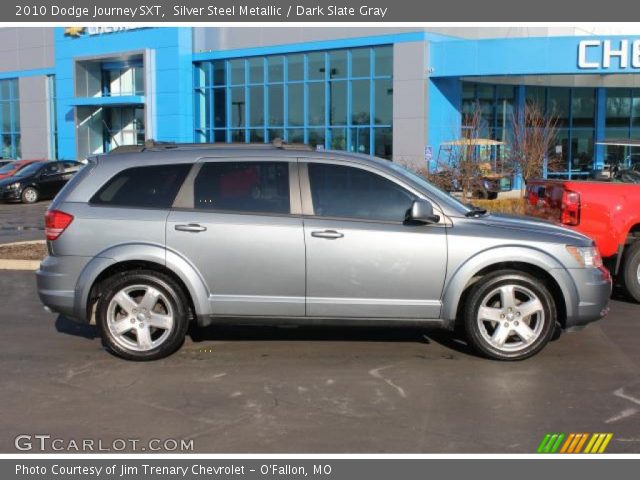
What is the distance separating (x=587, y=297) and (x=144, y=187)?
3876 mm

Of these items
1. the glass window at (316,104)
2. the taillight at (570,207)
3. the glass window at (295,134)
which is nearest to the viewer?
the taillight at (570,207)

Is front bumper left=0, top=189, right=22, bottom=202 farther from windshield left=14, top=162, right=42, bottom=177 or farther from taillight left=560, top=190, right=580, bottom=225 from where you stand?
taillight left=560, top=190, right=580, bottom=225

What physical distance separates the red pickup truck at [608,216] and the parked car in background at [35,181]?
2026cm

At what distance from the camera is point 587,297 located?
6.30 meters

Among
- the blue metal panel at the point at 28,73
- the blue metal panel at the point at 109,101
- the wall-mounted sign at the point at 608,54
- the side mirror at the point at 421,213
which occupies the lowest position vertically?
the side mirror at the point at 421,213

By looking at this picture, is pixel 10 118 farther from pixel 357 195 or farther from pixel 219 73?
pixel 357 195

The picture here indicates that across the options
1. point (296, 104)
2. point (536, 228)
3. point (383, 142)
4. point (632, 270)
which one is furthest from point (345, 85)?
point (536, 228)

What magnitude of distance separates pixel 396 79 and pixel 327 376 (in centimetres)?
2297

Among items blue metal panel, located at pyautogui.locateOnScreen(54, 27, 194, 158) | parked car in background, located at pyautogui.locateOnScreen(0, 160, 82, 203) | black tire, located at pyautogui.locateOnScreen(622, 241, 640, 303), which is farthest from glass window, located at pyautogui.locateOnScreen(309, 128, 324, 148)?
black tire, located at pyautogui.locateOnScreen(622, 241, 640, 303)

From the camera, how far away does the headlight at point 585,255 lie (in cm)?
629

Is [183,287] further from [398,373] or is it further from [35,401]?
[398,373]

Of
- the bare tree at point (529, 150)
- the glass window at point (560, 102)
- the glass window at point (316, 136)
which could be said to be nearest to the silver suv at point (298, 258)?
the bare tree at point (529, 150)

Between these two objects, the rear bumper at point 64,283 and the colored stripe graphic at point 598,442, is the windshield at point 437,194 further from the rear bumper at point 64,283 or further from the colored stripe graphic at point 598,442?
the rear bumper at point 64,283
